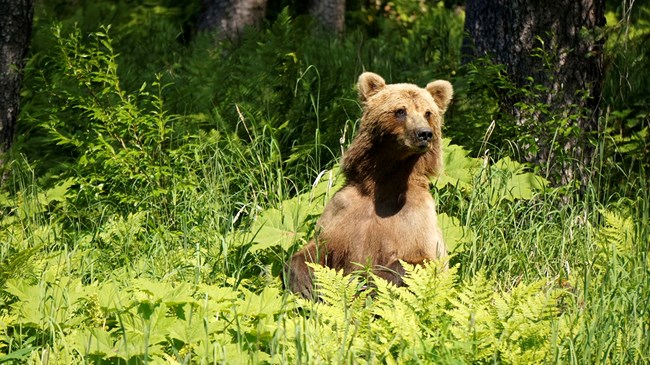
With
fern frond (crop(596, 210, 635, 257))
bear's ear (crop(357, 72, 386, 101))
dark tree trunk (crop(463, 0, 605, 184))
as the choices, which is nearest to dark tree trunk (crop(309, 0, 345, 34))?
dark tree trunk (crop(463, 0, 605, 184))

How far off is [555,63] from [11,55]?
13.5 feet

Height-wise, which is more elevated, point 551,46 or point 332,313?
point 551,46

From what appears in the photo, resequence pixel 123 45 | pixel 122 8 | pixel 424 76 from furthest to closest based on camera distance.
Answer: pixel 122 8, pixel 123 45, pixel 424 76

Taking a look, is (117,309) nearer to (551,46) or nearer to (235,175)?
(235,175)

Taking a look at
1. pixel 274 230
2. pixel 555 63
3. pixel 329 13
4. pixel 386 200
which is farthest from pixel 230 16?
pixel 386 200

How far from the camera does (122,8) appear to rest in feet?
45.2

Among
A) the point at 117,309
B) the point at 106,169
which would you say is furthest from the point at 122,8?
the point at 117,309

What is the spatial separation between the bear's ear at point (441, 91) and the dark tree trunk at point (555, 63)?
1115 millimetres

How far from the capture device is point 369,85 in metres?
5.99

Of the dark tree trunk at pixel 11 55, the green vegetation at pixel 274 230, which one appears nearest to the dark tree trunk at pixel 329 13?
the green vegetation at pixel 274 230

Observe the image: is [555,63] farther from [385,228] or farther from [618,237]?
→ [385,228]

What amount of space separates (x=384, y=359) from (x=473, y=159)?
2581 millimetres

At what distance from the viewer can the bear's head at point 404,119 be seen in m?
5.48

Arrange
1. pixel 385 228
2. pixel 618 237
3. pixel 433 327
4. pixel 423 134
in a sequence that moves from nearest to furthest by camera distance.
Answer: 1. pixel 433 327
2. pixel 618 237
3. pixel 423 134
4. pixel 385 228
